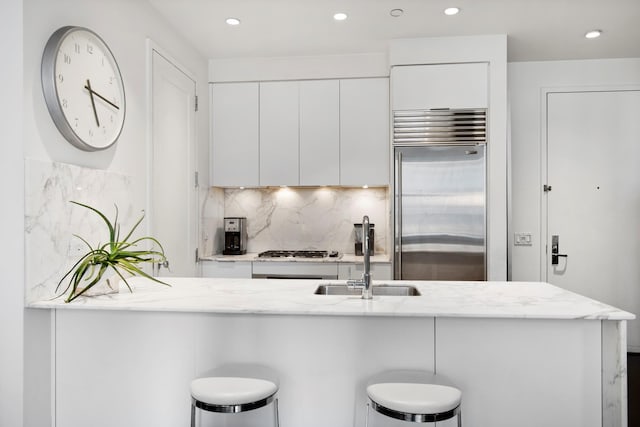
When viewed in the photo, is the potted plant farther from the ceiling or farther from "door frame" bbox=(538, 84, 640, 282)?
"door frame" bbox=(538, 84, 640, 282)

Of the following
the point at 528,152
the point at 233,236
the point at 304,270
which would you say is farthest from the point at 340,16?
the point at 528,152

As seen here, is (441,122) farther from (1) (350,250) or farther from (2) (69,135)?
(2) (69,135)

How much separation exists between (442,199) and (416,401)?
7.22 feet

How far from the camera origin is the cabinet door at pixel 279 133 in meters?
3.87

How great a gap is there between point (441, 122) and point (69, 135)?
2.60 metres

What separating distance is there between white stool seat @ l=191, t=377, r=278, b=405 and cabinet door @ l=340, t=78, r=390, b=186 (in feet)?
8.18

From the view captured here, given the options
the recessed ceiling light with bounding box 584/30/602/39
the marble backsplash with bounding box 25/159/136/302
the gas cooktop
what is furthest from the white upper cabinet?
the marble backsplash with bounding box 25/159/136/302

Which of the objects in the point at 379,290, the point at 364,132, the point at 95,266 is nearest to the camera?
the point at 95,266

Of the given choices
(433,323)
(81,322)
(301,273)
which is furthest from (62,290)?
(301,273)

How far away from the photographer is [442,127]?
3.42m

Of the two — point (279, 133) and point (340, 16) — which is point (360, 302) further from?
point (279, 133)

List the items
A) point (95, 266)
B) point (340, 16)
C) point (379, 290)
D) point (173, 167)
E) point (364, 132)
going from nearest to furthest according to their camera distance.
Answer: point (95, 266) → point (379, 290) → point (340, 16) → point (173, 167) → point (364, 132)

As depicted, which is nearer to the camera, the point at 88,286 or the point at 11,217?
the point at 11,217

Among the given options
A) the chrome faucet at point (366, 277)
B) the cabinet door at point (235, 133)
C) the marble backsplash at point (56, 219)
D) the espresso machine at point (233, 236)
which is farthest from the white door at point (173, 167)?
the chrome faucet at point (366, 277)
